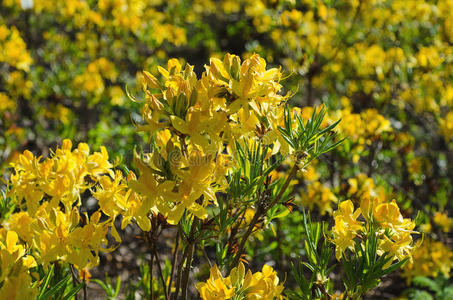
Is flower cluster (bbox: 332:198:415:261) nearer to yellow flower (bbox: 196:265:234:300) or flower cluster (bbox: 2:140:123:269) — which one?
yellow flower (bbox: 196:265:234:300)

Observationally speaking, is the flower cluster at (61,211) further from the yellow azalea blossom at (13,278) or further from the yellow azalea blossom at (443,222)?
the yellow azalea blossom at (443,222)

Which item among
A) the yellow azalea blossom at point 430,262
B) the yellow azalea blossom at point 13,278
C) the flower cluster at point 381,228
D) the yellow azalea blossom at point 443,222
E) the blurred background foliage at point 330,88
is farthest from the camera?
the yellow azalea blossom at point 443,222

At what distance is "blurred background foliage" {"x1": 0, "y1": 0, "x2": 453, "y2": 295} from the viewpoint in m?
3.08

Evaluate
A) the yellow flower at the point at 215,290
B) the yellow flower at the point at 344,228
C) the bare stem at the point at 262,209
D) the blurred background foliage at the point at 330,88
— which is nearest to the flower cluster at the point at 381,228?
the yellow flower at the point at 344,228

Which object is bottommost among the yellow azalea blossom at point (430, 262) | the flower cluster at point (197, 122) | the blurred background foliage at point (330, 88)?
the yellow azalea blossom at point (430, 262)

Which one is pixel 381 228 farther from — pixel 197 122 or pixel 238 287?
pixel 197 122

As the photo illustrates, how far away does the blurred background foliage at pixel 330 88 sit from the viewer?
308cm

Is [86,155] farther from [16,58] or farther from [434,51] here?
[434,51]

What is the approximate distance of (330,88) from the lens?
18.4ft

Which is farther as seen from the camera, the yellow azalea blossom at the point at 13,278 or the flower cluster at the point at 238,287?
the flower cluster at the point at 238,287

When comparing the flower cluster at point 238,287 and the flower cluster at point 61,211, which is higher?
the flower cluster at point 61,211

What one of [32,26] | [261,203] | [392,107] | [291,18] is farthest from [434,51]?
[32,26]

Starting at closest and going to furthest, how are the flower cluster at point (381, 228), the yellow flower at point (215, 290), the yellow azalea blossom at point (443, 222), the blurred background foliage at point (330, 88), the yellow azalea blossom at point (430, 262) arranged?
1. the yellow flower at point (215, 290)
2. the flower cluster at point (381, 228)
3. the yellow azalea blossom at point (430, 262)
4. the blurred background foliage at point (330, 88)
5. the yellow azalea blossom at point (443, 222)

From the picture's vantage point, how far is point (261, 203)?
1409mm
